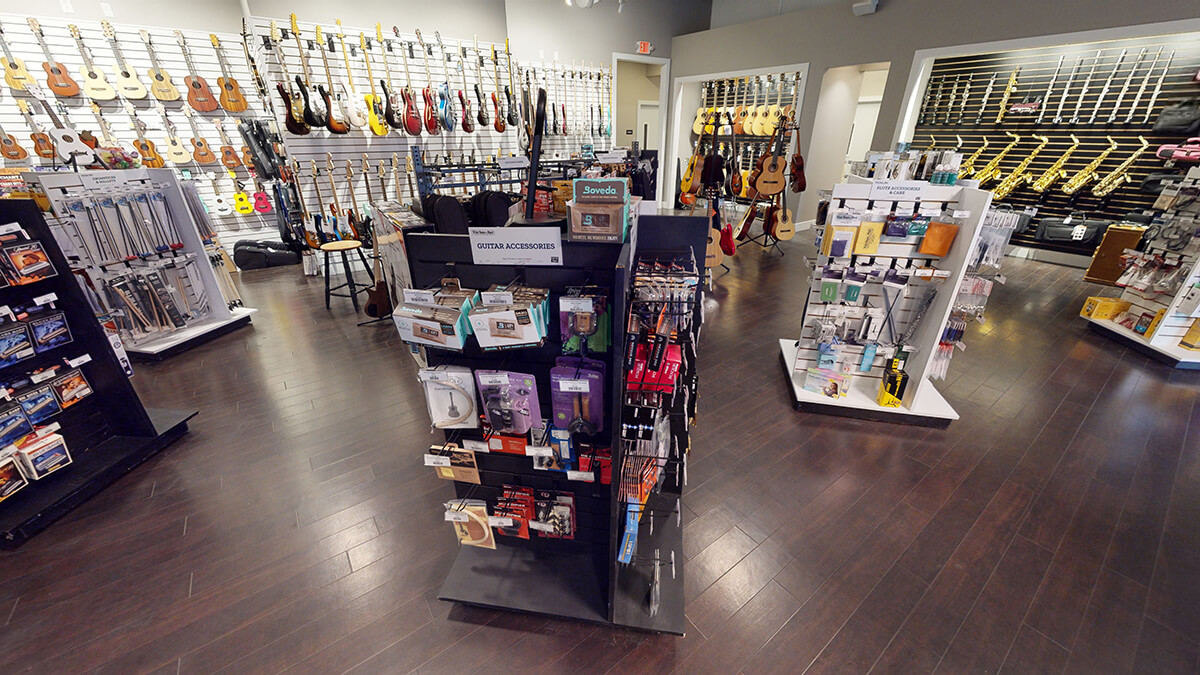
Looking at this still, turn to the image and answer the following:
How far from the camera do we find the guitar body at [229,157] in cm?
568

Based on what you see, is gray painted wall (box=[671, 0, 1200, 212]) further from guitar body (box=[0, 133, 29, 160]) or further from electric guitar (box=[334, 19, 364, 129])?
guitar body (box=[0, 133, 29, 160])

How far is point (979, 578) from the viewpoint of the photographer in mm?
1804

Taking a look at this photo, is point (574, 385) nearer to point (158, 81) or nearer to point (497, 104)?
point (497, 104)

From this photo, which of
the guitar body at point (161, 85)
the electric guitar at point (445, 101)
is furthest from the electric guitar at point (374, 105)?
the guitar body at point (161, 85)

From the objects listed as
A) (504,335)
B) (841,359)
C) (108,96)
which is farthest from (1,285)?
(108,96)

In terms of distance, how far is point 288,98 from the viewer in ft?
15.9

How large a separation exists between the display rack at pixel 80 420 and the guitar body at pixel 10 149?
15.5 feet

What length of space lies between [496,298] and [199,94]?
6887 mm

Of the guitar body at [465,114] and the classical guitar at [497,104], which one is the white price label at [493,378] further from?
the classical guitar at [497,104]

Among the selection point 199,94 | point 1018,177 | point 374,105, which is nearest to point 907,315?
point 1018,177

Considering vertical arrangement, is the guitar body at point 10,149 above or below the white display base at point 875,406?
above

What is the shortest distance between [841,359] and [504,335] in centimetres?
249

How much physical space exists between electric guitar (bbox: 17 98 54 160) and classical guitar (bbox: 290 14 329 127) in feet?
8.77

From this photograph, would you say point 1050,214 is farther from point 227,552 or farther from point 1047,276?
point 227,552
